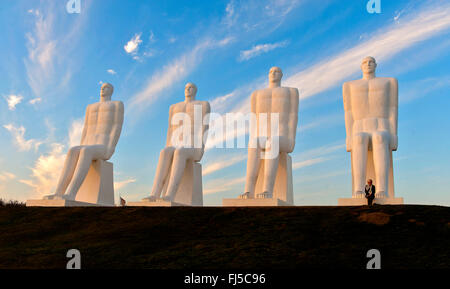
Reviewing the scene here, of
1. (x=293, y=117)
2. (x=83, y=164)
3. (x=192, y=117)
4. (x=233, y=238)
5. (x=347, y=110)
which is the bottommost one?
(x=233, y=238)

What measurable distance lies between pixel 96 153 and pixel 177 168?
2.73 m

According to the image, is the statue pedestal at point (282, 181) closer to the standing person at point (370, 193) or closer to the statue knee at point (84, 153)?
the standing person at point (370, 193)

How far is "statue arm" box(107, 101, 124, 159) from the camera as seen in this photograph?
15797 mm

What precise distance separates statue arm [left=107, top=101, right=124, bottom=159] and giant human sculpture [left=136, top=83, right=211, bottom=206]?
5.08 ft

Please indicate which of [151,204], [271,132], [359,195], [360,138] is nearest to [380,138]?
[360,138]

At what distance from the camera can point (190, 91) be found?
15938mm

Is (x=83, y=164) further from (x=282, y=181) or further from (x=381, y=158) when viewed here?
(x=381, y=158)

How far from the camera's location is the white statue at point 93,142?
15.0 metres

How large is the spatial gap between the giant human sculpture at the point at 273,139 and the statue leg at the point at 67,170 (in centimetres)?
531

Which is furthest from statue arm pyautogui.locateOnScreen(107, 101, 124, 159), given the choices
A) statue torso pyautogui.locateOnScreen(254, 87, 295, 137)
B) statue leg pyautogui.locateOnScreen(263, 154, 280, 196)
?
statue leg pyautogui.locateOnScreen(263, 154, 280, 196)

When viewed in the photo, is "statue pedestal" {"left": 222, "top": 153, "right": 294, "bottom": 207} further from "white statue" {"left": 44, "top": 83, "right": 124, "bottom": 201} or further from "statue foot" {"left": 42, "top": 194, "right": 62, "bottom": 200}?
"statue foot" {"left": 42, "top": 194, "right": 62, "bottom": 200}

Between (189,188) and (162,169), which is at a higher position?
(162,169)
